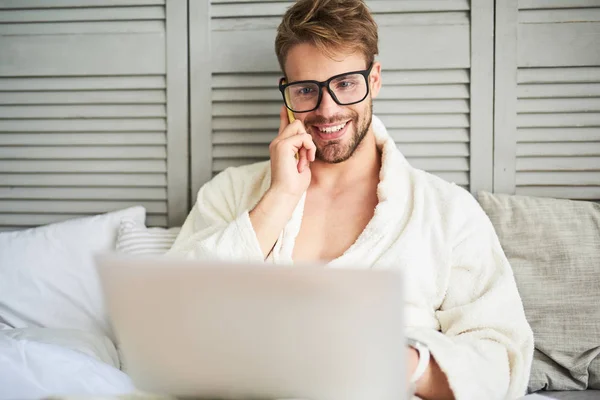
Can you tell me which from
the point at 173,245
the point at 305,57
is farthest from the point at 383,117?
the point at 173,245

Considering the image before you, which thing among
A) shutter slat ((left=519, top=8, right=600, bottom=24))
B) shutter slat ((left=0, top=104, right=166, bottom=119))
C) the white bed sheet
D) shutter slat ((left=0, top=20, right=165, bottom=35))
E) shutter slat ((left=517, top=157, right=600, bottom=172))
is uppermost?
shutter slat ((left=0, top=20, right=165, bottom=35))

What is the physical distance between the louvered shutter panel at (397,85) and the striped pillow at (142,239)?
0.20 m

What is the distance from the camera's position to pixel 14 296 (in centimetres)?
142

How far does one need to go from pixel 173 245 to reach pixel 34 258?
1.38ft

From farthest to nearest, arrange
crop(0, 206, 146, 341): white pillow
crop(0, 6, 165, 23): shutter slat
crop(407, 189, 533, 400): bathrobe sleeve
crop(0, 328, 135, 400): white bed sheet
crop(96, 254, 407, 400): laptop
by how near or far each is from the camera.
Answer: crop(0, 6, 165, 23): shutter slat → crop(0, 206, 146, 341): white pillow → crop(407, 189, 533, 400): bathrobe sleeve → crop(0, 328, 135, 400): white bed sheet → crop(96, 254, 407, 400): laptop

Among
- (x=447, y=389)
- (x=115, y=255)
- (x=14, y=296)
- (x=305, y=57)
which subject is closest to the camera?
(x=115, y=255)

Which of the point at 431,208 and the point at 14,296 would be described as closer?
the point at 431,208

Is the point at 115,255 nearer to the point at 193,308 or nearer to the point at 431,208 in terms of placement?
the point at 193,308

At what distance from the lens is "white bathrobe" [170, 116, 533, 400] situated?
3.42 feet

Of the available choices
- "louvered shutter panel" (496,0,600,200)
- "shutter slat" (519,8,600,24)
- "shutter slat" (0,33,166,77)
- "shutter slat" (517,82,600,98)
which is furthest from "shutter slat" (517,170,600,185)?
"shutter slat" (0,33,166,77)

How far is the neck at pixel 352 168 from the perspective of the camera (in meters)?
1.42

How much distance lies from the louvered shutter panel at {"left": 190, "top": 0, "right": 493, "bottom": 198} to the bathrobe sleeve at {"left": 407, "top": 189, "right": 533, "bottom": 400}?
276mm

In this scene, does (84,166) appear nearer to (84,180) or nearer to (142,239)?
(84,180)

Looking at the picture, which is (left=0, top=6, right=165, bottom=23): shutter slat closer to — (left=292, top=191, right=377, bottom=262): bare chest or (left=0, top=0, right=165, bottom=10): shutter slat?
(left=0, top=0, right=165, bottom=10): shutter slat
